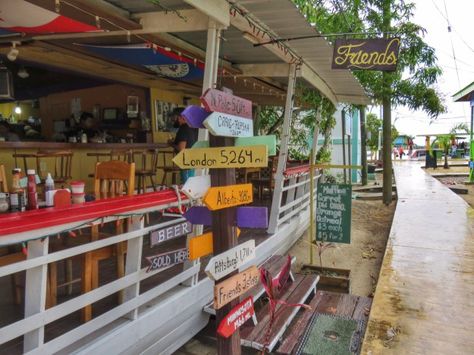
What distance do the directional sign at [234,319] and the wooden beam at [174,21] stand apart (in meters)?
2.49

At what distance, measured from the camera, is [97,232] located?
10.7 ft

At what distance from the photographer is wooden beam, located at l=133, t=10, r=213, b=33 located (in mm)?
3651

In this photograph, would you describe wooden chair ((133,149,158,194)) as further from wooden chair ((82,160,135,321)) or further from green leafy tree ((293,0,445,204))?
green leafy tree ((293,0,445,204))

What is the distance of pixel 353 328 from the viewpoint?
3.81 meters

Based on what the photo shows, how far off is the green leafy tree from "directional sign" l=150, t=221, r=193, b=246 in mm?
7029

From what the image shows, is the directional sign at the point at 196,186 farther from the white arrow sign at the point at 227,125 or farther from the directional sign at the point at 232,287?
the directional sign at the point at 232,287

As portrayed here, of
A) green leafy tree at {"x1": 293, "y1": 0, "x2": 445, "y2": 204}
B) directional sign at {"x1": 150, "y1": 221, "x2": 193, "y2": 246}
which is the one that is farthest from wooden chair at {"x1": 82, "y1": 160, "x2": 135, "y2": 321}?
green leafy tree at {"x1": 293, "y1": 0, "x2": 445, "y2": 204}

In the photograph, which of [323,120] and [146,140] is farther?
[323,120]

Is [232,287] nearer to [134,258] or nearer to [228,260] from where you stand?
[228,260]

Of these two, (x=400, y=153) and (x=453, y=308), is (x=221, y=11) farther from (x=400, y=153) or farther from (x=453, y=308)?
(x=400, y=153)

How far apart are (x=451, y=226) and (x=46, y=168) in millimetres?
6599

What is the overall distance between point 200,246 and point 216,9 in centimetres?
215

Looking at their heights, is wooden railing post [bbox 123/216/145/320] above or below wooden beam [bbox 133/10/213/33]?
below

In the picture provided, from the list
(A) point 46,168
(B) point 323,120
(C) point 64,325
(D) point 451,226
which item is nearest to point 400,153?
(B) point 323,120
